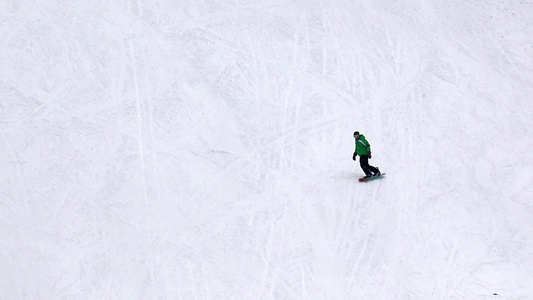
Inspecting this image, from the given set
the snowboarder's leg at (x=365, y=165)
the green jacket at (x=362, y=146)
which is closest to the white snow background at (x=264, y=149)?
the snowboarder's leg at (x=365, y=165)

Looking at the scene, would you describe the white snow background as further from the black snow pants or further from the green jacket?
the green jacket

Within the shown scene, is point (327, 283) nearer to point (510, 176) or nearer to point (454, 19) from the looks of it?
point (510, 176)

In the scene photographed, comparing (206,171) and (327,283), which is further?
(206,171)

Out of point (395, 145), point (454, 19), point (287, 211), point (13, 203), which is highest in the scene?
point (454, 19)

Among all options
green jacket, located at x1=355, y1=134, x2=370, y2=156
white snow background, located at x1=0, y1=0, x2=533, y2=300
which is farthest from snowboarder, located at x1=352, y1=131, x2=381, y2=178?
white snow background, located at x1=0, y1=0, x2=533, y2=300

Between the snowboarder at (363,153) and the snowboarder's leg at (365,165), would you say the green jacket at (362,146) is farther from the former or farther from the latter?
the snowboarder's leg at (365,165)

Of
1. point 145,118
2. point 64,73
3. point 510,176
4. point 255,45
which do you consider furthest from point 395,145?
point 64,73

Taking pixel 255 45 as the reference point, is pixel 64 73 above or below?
below

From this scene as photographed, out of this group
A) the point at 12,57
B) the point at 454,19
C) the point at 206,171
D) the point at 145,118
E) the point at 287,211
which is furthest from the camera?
the point at 454,19
